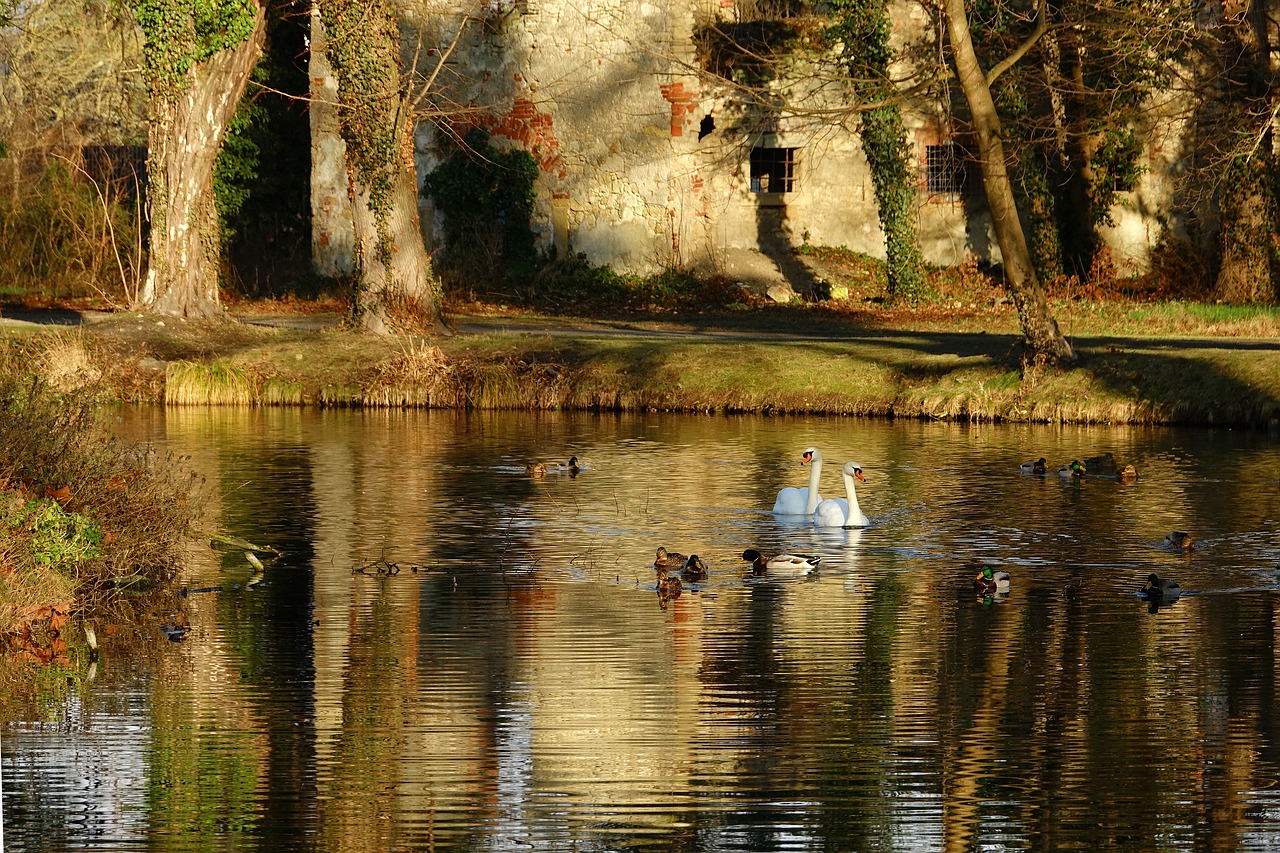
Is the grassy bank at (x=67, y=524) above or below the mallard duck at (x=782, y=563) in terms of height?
above

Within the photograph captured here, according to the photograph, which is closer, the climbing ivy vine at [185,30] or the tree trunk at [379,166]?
the climbing ivy vine at [185,30]

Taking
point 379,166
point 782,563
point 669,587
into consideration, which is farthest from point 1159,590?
point 379,166

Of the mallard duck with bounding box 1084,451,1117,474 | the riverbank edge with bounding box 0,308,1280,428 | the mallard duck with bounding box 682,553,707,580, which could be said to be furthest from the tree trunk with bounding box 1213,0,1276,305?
the mallard duck with bounding box 682,553,707,580

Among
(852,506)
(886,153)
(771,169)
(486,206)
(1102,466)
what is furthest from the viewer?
(771,169)

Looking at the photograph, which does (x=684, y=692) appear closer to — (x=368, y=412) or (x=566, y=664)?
(x=566, y=664)

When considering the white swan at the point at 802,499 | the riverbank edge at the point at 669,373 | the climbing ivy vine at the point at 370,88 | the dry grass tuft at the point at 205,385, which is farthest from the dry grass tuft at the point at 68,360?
the white swan at the point at 802,499

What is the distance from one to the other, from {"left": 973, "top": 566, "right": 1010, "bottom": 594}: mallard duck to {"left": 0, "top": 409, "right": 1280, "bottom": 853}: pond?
223 millimetres

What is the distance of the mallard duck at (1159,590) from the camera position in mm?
15211

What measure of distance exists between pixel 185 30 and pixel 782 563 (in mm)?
19611

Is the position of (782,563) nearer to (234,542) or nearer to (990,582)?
(990,582)

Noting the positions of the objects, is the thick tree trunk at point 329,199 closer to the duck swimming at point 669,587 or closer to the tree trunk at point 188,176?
the tree trunk at point 188,176

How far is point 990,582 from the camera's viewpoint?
15469 millimetres

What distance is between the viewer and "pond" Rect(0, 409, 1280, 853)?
376 inches

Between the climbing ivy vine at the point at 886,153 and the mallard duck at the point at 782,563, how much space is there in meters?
23.3
